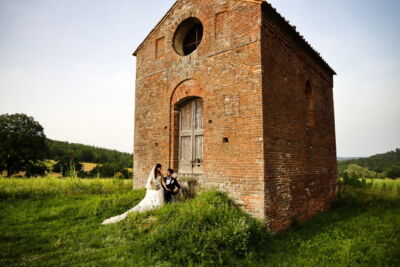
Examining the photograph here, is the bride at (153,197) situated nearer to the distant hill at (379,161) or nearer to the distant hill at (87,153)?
the distant hill at (87,153)

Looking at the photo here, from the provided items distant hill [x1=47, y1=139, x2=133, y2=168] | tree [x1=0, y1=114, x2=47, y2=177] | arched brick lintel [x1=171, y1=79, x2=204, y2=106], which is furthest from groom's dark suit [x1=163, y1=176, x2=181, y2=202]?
distant hill [x1=47, y1=139, x2=133, y2=168]

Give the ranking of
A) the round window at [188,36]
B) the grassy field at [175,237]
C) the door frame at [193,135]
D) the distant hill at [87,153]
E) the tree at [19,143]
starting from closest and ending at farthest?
the grassy field at [175,237], the door frame at [193,135], the round window at [188,36], the tree at [19,143], the distant hill at [87,153]

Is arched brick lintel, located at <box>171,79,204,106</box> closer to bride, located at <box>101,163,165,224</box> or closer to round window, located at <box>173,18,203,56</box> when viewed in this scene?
round window, located at <box>173,18,203,56</box>

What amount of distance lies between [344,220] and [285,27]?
6.87 metres

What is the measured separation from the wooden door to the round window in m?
2.16

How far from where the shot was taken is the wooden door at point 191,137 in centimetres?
808

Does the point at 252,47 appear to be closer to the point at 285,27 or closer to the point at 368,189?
the point at 285,27

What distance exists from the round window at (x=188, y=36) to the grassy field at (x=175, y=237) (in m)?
5.44

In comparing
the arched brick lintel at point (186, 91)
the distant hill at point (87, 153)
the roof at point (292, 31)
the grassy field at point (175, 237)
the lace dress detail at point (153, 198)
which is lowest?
the grassy field at point (175, 237)

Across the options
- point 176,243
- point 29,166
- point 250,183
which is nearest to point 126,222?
point 176,243

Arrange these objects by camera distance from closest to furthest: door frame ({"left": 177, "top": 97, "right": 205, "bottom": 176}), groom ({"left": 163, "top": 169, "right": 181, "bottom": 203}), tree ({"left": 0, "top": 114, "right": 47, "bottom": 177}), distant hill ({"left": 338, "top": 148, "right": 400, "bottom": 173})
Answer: groom ({"left": 163, "top": 169, "right": 181, "bottom": 203})
door frame ({"left": 177, "top": 97, "right": 205, "bottom": 176})
tree ({"left": 0, "top": 114, "right": 47, "bottom": 177})
distant hill ({"left": 338, "top": 148, "right": 400, "bottom": 173})

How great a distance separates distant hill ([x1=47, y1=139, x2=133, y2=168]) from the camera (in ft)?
144

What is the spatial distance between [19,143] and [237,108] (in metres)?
32.0

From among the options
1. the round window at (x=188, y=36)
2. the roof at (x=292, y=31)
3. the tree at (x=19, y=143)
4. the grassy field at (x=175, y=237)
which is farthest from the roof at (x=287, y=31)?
the tree at (x=19, y=143)
